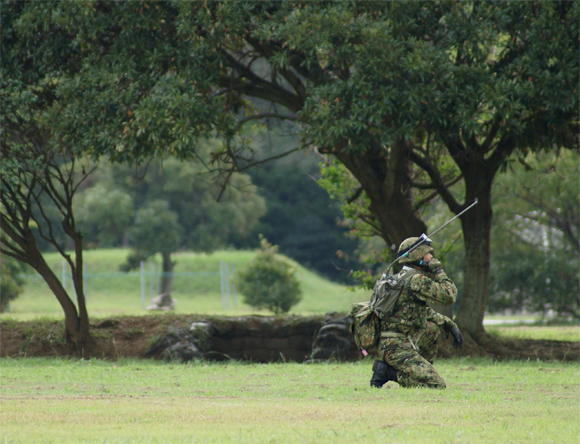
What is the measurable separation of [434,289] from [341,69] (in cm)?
457

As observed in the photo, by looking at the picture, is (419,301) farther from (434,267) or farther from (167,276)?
(167,276)

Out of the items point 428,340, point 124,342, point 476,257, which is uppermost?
point 476,257

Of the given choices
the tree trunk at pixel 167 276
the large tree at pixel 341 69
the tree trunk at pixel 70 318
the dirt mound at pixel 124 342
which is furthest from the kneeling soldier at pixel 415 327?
the tree trunk at pixel 167 276

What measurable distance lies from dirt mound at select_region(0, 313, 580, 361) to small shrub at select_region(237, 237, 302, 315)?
12.0 metres

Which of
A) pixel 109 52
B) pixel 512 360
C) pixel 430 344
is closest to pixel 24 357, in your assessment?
pixel 109 52

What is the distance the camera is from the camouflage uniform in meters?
7.37

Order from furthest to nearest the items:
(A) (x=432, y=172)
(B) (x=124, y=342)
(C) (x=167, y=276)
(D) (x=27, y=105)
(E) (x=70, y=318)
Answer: (C) (x=167, y=276) < (B) (x=124, y=342) < (E) (x=70, y=318) < (A) (x=432, y=172) < (D) (x=27, y=105)

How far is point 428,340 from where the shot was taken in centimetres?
797

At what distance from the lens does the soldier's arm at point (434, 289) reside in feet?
24.0

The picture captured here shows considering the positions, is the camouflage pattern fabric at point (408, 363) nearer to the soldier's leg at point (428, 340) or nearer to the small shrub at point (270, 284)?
the soldier's leg at point (428, 340)

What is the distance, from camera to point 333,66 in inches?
433

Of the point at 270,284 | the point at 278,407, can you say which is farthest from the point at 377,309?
the point at 270,284

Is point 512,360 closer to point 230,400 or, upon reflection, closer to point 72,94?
point 230,400

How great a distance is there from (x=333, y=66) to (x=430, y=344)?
4792mm
